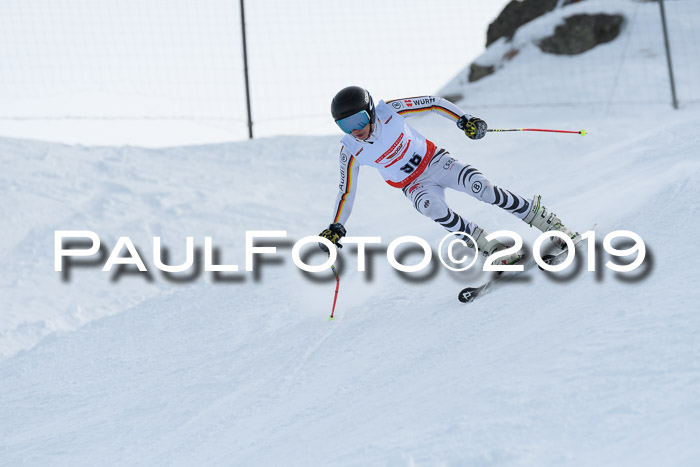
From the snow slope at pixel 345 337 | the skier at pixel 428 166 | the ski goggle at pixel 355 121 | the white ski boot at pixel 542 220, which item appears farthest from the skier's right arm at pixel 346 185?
the white ski boot at pixel 542 220

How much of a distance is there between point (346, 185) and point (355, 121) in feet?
2.25

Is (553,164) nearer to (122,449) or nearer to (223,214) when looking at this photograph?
(223,214)

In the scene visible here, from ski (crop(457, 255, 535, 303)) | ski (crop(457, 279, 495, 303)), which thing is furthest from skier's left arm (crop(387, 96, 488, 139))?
ski (crop(457, 279, 495, 303))

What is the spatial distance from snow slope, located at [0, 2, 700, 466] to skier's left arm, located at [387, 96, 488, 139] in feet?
3.37

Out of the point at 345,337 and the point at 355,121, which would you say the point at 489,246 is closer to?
the point at 345,337

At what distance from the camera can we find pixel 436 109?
4840 millimetres

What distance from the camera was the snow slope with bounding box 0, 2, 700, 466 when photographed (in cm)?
252

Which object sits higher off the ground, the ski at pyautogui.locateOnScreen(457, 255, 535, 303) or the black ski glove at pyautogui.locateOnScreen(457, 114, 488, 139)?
the black ski glove at pyautogui.locateOnScreen(457, 114, 488, 139)

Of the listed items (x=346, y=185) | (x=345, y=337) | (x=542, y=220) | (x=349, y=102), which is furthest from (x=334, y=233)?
(x=542, y=220)

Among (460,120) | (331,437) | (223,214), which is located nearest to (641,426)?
(331,437)

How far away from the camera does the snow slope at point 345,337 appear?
2520mm

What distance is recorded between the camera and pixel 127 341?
5.89 m

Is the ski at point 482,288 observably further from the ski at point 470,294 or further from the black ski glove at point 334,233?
the black ski glove at point 334,233

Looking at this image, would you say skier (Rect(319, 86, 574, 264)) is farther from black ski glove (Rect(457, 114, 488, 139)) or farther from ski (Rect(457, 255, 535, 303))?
ski (Rect(457, 255, 535, 303))
